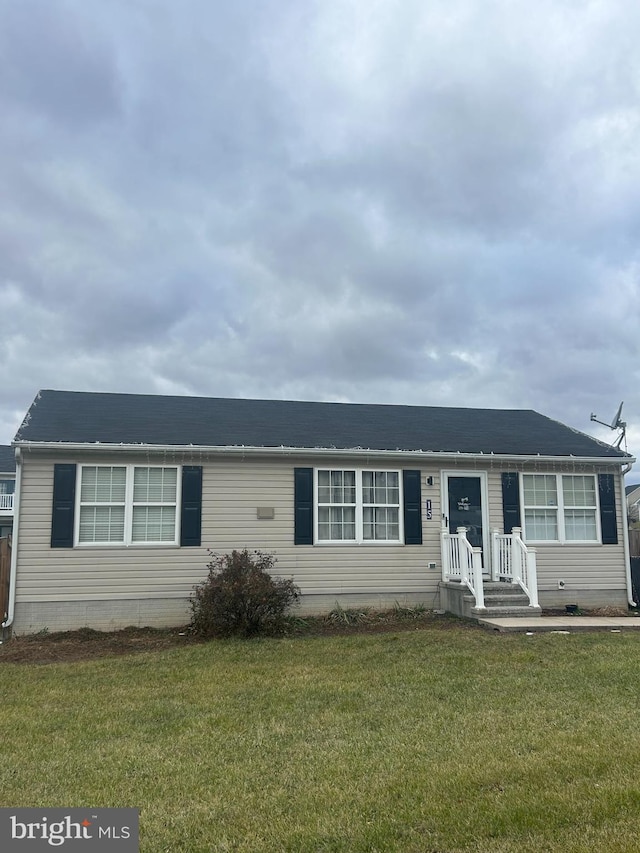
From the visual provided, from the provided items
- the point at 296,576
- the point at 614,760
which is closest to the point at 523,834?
the point at 614,760

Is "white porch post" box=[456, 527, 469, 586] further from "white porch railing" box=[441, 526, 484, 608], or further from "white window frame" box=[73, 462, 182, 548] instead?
"white window frame" box=[73, 462, 182, 548]

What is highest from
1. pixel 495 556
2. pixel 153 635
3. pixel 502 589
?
pixel 495 556

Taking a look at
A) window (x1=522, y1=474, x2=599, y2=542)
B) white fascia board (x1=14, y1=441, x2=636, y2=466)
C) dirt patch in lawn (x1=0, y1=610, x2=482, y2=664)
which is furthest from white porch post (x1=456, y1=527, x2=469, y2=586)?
window (x1=522, y1=474, x2=599, y2=542)

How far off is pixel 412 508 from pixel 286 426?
9.68ft

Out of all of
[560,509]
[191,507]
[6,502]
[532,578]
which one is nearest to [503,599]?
[532,578]

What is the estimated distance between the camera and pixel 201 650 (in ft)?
26.8

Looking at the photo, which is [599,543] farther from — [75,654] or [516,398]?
[516,398]

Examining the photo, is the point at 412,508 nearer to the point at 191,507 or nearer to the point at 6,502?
the point at 191,507

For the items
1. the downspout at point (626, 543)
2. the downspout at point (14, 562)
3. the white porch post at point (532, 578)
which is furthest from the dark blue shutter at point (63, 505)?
the downspout at point (626, 543)

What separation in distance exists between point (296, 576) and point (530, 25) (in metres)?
9.85

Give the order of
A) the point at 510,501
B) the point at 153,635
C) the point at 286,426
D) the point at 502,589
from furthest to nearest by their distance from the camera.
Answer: the point at 286,426
the point at 510,501
the point at 502,589
the point at 153,635

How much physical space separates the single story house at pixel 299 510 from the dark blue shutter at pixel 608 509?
0.09ft

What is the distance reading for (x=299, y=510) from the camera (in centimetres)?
1069

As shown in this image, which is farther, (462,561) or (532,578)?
(462,561)
